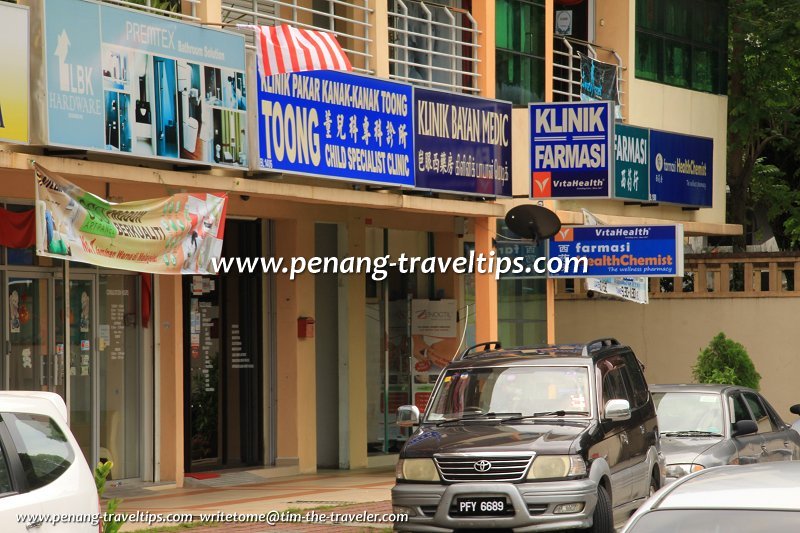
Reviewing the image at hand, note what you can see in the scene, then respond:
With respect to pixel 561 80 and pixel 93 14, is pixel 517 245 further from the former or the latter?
pixel 93 14

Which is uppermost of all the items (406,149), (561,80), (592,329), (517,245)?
(561,80)

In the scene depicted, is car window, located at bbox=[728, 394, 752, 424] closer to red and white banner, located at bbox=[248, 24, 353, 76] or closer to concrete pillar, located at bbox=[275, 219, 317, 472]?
red and white banner, located at bbox=[248, 24, 353, 76]

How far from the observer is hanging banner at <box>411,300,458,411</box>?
21.4 m

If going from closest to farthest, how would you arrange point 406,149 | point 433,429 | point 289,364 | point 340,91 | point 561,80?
point 433,429 < point 340,91 < point 406,149 < point 289,364 < point 561,80

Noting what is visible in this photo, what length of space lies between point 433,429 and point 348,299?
809 centimetres

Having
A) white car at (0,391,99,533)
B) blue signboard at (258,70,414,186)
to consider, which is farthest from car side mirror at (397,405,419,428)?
white car at (0,391,99,533)

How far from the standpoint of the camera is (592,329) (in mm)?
27828

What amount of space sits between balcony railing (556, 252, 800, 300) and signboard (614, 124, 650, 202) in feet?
10.5

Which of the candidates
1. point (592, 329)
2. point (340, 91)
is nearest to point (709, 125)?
point (592, 329)

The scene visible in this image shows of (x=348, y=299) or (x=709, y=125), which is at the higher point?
(x=709, y=125)

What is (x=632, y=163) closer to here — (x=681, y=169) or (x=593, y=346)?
(x=681, y=169)

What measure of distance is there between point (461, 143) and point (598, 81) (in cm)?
537

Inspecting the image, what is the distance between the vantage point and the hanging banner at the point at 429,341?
21422 mm

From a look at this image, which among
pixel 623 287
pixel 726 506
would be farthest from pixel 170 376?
pixel 726 506
